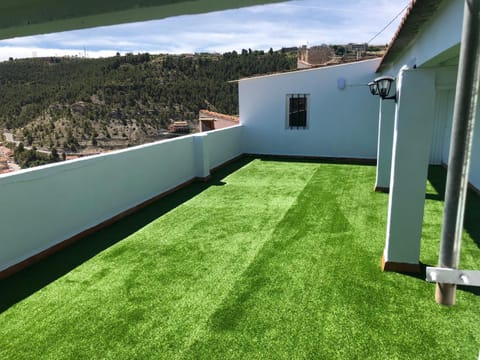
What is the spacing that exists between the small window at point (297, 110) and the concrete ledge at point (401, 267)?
8390mm

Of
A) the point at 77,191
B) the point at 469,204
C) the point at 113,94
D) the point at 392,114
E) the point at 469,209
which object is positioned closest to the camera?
the point at 77,191

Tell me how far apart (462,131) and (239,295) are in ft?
10.9

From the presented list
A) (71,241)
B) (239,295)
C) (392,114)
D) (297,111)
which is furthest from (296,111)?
(239,295)

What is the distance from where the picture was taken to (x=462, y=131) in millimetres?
916

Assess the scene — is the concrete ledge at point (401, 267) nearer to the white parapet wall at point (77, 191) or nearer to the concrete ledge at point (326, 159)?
the white parapet wall at point (77, 191)

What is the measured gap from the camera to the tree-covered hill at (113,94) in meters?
27.6

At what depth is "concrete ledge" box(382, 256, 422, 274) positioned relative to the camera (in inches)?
166

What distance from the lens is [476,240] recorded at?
5.05 m

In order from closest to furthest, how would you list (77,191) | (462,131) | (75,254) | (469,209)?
1. (462,131)
2. (75,254)
3. (77,191)
4. (469,209)

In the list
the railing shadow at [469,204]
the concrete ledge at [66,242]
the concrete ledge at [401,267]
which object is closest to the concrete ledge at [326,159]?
the railing shadow at [469,204]

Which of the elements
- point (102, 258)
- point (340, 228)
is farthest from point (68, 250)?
point (340, 228)

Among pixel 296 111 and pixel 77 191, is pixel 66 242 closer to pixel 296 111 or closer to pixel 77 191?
pixel 77 191

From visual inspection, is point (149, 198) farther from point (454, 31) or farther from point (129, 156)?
point (454, 31)

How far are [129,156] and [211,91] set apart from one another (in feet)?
90.5
